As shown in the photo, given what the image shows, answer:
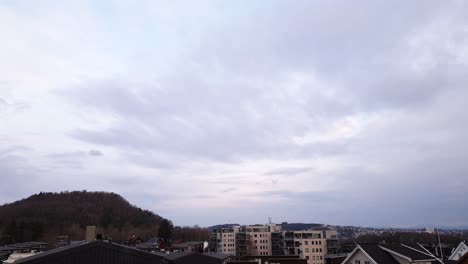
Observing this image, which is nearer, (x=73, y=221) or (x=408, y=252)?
(x=408, y=252)

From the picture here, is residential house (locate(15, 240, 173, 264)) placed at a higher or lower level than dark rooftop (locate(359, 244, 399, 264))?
higher

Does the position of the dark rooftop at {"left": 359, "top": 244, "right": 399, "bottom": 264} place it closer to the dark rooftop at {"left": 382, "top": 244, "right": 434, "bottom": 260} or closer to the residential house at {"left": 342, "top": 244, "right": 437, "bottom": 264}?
the residential house at {"left": 342, "top": 244, "right": 437, "bottom": 264}

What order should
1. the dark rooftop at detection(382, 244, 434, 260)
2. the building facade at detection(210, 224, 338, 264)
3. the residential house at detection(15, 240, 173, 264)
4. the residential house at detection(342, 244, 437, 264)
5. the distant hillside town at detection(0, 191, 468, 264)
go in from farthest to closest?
the building facade at detection(210, 224, 338, 264), the dark rooftop at detection(382, 244, 434, 260), the residential house at detection(342, 244, 437, 264), the distant hillside town at detection(0, 191, 468, 264), the residential house at detection(15, 240, 173, 264)

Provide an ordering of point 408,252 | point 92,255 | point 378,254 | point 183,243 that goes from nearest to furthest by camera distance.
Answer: point 92,255 → point 378,254 → point 408,252 → point 183,243

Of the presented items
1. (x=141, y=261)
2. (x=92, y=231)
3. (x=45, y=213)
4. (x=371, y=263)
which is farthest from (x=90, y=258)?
(x=45, y=213)

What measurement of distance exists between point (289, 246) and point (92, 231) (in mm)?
90043

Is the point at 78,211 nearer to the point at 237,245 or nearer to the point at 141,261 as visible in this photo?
the point at 237,245

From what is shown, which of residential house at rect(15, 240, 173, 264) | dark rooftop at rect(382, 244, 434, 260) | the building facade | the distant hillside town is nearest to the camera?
residential house at rect(15, 240, 173, 264)

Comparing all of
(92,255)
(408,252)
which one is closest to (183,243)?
(408,252)

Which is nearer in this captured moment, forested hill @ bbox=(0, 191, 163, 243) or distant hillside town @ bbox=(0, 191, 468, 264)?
distant hillside town @ bbox=(0, 191, 468, 264)

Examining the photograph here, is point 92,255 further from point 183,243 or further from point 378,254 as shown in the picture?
point 183,243

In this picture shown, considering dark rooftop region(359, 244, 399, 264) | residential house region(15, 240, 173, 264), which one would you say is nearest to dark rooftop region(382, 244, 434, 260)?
dark rooftop region(359, 244, 399, 264)

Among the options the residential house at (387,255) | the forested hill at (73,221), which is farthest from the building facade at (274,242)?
the residential house at (387,255)

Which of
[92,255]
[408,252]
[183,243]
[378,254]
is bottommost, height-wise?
[183,243]
